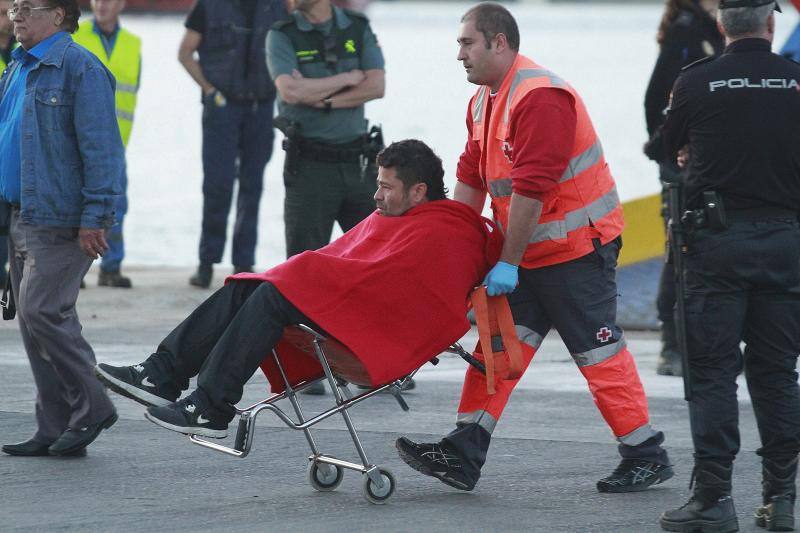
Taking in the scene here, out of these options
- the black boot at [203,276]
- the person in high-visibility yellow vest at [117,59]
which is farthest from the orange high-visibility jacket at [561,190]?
the black boot at [203,276]

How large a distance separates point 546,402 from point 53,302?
2594 millimetres

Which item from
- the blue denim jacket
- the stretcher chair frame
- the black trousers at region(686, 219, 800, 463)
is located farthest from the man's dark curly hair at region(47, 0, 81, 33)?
the black trousers at region(686, 219, 800, 463)

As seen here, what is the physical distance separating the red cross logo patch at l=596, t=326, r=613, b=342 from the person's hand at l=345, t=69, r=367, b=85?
2.52 meters

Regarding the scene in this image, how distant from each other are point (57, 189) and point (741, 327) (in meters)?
2.54

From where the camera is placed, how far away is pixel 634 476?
5.71m

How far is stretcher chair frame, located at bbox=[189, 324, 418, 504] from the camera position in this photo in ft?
17.3

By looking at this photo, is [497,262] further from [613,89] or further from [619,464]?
[613,89]

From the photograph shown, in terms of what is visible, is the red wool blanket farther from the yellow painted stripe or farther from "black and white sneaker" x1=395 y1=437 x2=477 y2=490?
the yellow painted stripe

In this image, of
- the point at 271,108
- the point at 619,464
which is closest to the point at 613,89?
the point at 271,108

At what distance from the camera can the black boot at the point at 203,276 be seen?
10852mm

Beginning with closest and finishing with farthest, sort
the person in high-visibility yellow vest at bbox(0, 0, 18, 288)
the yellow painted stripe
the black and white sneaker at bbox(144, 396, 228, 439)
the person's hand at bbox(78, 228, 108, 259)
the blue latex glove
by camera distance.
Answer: the black and white sneaker at bbox(144, 396, 228, 439)
the blue latex glove
the person's hand at bbox(78, 228, 108, 259)
the person in high-visibility yellow vest at bbox(0, 0, 18, 288)
the yellow painted stripe

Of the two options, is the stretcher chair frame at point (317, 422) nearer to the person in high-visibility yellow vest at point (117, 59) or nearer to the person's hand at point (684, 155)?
the person's hand at point (684, 155)

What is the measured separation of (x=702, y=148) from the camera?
5156 mm

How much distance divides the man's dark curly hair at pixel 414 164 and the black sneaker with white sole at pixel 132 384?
1.12 meters
